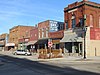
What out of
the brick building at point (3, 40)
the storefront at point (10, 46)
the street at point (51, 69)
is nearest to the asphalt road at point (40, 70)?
the street at point (51, 69)

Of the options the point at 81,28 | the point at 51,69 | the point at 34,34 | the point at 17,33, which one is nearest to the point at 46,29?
the point at 34,34

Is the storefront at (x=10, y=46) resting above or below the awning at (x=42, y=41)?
below

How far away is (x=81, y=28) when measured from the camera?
42.2 m

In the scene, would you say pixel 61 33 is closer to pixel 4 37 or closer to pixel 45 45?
pixel 45 45

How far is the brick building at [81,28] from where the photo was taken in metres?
41.6

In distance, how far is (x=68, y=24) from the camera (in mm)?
47188

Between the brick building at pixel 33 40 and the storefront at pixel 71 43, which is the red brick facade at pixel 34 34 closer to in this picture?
the brick building at pixel 33 40

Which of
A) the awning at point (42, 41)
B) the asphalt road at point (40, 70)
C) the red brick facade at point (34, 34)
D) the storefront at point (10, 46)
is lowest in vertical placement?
the asphalt road at point (40, 70)

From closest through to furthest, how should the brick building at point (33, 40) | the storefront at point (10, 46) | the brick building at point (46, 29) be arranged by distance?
the brick building at point (46, 29) → the brick building at point (33, 40) → the storefront at point (10, 46)

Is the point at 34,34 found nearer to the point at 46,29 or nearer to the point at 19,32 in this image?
the point at 46,29

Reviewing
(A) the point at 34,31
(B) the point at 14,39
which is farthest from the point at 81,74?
(B) the point at 14,39

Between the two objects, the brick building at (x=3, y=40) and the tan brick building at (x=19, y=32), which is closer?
the tan brick building at (x=19, y=32)

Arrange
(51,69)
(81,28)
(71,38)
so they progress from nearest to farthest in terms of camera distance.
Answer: (51,69) < (81,28) < (71,38)

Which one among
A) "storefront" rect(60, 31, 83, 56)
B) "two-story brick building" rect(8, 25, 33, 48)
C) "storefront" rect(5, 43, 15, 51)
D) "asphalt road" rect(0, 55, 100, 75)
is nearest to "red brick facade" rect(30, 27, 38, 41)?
"two-story brick building" rect(8, 25, 33, 48)
